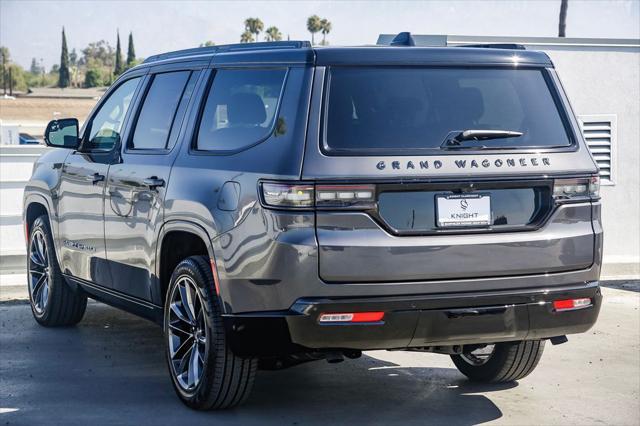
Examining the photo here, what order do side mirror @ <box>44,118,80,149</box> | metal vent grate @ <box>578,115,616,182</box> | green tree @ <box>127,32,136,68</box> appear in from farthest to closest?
1. green tree @ <box>127,32,136,68</box>
2. metal vent grate @ <box>578,115,616,182</box>
3. side mirror @ <box>44,118,80,149</box>

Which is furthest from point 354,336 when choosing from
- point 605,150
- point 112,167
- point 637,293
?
point 605,150

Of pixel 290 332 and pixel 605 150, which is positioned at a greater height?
pixel 605 150

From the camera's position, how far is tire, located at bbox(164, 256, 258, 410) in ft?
20.7

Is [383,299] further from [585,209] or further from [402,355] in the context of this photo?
[402,355]

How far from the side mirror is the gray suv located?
1721 millimetres

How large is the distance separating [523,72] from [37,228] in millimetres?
4316

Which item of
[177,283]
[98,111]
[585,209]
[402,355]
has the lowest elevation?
[402,355]

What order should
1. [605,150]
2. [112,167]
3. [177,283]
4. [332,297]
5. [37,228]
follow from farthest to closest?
[605,150]
[37,228]
[112,167]
[177,283]
[332,297]

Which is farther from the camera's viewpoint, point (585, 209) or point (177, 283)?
point (177, 283)

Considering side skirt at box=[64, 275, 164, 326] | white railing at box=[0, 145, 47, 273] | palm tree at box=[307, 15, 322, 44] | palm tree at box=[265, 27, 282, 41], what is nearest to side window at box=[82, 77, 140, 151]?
side skirt at box=[64, 275, 164, 326]

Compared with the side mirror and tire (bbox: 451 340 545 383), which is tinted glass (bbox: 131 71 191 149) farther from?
tire (bbox: 451 340 545 383)

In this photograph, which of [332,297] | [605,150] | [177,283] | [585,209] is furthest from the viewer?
[605,150]

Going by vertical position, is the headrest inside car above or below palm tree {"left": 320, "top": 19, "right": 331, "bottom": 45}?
below

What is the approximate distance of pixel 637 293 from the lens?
39.4 feet
